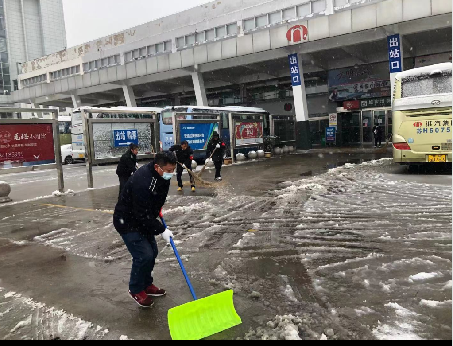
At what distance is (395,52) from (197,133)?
12.8 m

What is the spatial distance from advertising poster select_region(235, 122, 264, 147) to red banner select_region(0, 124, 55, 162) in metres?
10.2

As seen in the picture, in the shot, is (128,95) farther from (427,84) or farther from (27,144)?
(427,84)

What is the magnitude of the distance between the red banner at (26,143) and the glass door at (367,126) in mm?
23699

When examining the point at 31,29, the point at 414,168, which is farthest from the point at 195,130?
the point at 31,29

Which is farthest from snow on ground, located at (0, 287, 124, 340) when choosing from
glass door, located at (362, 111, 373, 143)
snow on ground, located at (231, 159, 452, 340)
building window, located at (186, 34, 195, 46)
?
building window, located at (186, 34, 195, 46)

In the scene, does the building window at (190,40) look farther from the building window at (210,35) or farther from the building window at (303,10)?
the building window at (303,10)

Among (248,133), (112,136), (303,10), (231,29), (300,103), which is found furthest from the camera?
(231,29)

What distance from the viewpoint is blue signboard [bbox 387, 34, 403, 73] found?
20.4 metres

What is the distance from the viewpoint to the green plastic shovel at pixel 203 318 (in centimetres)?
296

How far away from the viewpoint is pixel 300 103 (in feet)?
81.0

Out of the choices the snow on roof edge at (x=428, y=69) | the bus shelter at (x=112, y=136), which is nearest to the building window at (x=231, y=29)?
the bus shelter at (x=112, y=136)

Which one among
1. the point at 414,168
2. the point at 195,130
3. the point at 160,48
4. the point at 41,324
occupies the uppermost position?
the point at 160,48

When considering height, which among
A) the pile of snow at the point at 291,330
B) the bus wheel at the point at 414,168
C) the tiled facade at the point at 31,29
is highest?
the tiled facade at the point at 31,29

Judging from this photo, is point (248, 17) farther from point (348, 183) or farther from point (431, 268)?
point (431, 268)
